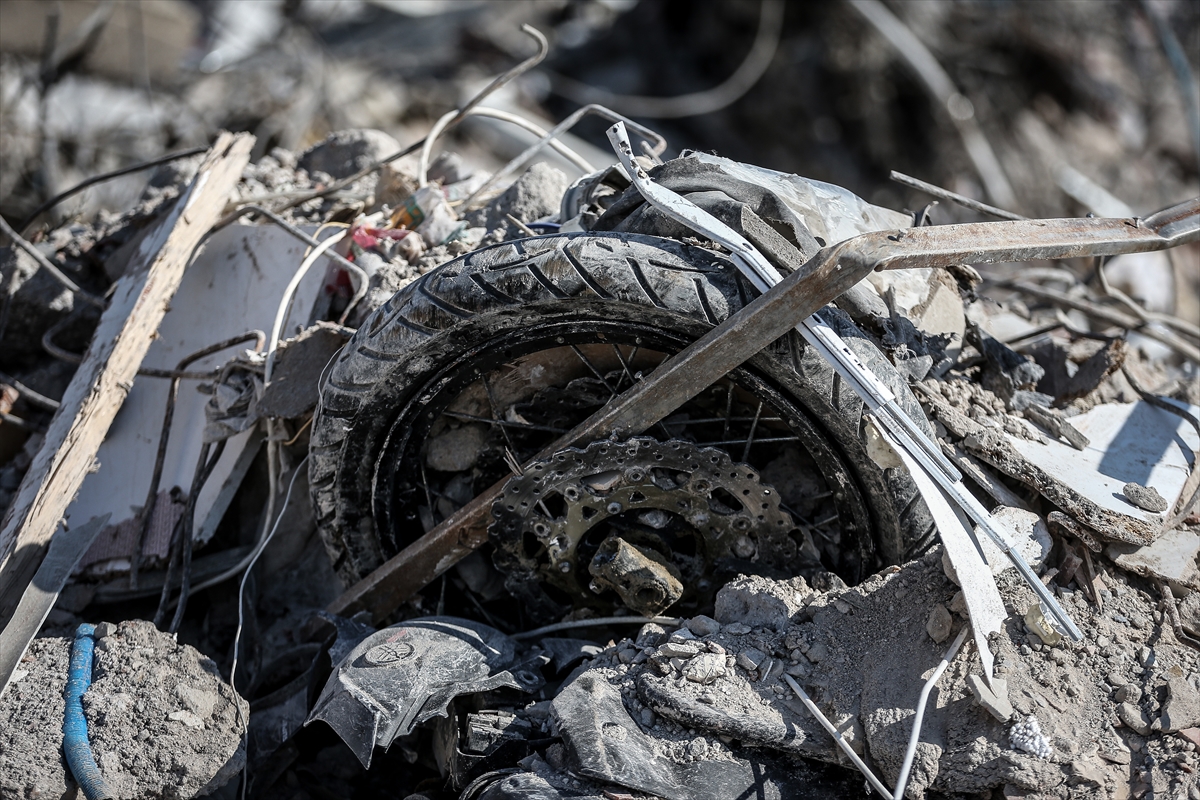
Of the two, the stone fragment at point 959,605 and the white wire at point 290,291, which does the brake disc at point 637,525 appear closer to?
the stone fragment at point 959,605

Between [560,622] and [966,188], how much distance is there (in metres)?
7.51

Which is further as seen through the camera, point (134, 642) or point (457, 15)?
point (457, 15)

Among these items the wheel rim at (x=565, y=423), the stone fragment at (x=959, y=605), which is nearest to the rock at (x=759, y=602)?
the wheel rim at (x=565, y=423)

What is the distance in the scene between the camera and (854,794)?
6.57 ft

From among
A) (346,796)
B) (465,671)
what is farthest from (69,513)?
(465,671)

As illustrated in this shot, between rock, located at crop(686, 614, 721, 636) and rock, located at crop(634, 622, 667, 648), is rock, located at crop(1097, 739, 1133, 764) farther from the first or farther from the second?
rock, located at crop(634, 622, 667, 648)

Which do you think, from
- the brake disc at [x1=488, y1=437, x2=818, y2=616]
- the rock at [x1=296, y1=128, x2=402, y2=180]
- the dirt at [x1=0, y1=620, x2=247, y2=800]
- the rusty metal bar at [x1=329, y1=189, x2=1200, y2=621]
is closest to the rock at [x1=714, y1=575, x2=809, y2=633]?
the brake disc at [x1=488, y1=437, x2=818, y2=616]

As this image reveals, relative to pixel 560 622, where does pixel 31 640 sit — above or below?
above

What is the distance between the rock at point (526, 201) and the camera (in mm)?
3145

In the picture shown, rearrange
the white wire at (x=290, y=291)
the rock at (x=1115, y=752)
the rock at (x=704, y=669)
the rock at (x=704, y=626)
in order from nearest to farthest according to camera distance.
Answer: the rock at (x=1115, y=752)
the rock at (x=704, y=669)
the rock at (x=704, y=626)
the white wire at (x=290, y=291)

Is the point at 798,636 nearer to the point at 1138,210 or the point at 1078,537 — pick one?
the point at 1078,537

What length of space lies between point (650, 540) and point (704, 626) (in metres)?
0.27

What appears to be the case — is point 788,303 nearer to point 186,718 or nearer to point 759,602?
point 759,602

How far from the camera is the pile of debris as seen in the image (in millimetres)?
1979
